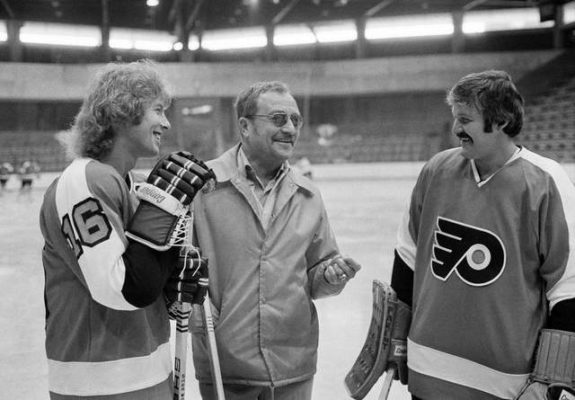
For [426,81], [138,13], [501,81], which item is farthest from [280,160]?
[138,13]

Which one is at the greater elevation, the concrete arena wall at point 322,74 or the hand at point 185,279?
the concrete arena wall at point 322,74

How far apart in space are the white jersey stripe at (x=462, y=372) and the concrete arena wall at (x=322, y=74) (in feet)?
71.1

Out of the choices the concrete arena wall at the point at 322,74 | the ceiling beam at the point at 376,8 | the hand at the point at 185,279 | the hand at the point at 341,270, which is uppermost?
the ceiling beam at the point at 376,8

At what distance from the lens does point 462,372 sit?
1604mm

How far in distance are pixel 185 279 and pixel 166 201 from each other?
0.24m

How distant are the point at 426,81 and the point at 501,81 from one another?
22137mm

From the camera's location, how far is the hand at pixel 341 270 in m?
1.78

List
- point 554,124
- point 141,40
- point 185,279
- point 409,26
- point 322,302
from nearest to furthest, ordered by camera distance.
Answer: point 185,279, point 322,302, point 554,124, point 409,26, point 141,40

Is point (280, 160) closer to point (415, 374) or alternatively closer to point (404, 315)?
point (404, 315)

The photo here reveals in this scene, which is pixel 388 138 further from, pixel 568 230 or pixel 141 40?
pixel 568 230

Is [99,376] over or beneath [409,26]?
beneath

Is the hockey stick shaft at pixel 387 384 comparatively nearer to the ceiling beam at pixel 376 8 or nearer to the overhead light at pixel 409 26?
the ceiling beam at pixel 376 8

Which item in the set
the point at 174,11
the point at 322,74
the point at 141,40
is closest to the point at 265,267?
the point at 322,74

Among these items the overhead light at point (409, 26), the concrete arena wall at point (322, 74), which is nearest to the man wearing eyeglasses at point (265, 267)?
the concrete arena wall at point (322, 74)
